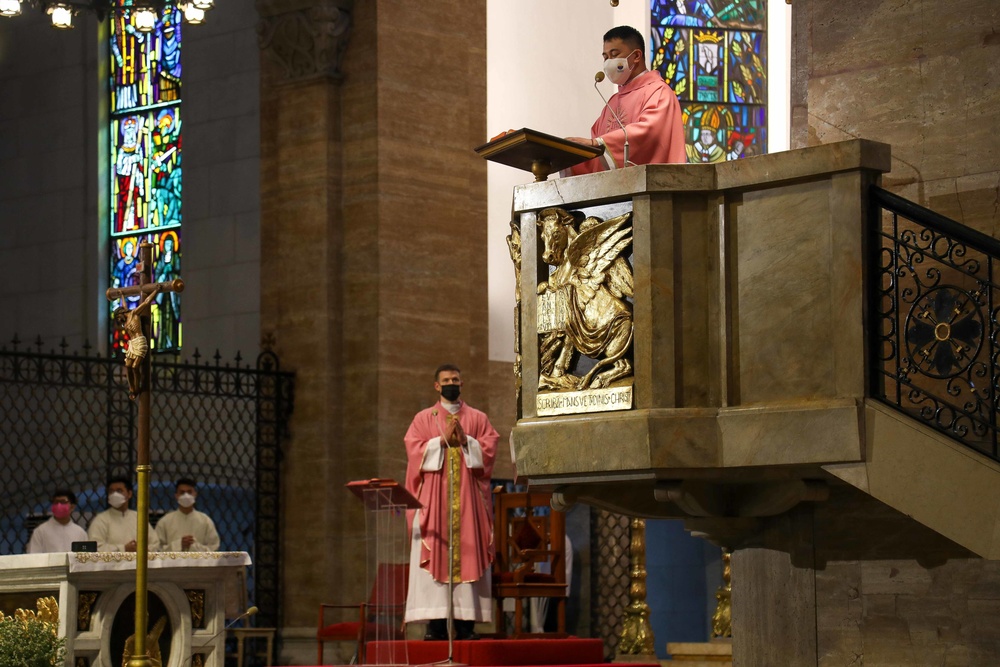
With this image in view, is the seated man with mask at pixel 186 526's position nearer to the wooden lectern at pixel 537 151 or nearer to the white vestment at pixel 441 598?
the white vestment at pixel 441 598

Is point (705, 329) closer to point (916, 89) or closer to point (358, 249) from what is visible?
point (916, 89)

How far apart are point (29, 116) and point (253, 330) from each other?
15.6 feet

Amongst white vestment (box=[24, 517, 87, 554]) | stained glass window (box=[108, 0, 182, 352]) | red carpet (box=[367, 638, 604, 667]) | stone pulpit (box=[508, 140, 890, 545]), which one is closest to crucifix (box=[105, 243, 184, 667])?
red carpet (box=[367, 638, 604, 667])

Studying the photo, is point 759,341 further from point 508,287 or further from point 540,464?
point 508,287

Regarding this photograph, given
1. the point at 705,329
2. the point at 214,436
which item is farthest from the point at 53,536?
the point at 705,329

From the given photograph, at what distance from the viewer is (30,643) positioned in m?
8.41

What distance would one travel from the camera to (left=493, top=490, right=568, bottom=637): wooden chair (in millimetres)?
11156

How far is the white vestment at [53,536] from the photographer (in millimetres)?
13320

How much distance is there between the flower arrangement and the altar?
0.59 ft

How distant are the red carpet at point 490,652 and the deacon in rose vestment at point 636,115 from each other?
12.0 feet

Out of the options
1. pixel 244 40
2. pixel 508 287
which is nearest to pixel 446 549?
pixel 508 287

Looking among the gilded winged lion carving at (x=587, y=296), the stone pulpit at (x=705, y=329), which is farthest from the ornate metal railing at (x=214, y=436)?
the stone pulpit at (x=705, y=329)

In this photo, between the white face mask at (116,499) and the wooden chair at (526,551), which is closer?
the wooden chair at (526,551)

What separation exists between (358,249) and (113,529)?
2965mm
